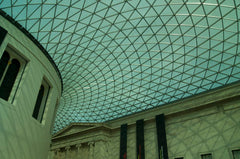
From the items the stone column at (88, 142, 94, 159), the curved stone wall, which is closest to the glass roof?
the curved stone wall

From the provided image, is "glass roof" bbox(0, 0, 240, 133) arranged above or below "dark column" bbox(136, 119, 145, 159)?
above

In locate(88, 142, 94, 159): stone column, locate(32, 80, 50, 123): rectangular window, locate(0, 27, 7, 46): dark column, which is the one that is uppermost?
locate(0, 27, 7, 46): dark column

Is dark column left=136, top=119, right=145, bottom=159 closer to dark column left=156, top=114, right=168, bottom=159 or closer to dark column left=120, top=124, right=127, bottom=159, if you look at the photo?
dark column left=120, top=124, right=127, bottom=159

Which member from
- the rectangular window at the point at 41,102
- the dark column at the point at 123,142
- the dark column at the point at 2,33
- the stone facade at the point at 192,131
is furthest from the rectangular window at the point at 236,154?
the dark column at the point at 2,33

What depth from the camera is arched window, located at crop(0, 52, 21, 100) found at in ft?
64.9

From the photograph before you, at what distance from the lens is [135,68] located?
37188 millimetres

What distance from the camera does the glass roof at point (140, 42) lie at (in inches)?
970

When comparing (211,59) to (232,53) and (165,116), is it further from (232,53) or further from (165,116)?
(165,116)

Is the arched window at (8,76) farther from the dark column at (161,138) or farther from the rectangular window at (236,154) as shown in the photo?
the rectangular window at (236,154)

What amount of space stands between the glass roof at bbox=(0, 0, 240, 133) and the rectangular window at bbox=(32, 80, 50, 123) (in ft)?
20.0

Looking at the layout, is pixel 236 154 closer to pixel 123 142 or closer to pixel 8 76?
pixel 123 142

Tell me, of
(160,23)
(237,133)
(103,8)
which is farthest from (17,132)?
(237,133)

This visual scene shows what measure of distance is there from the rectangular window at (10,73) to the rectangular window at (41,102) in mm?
5891

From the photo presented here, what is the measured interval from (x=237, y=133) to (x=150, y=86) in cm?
1882
